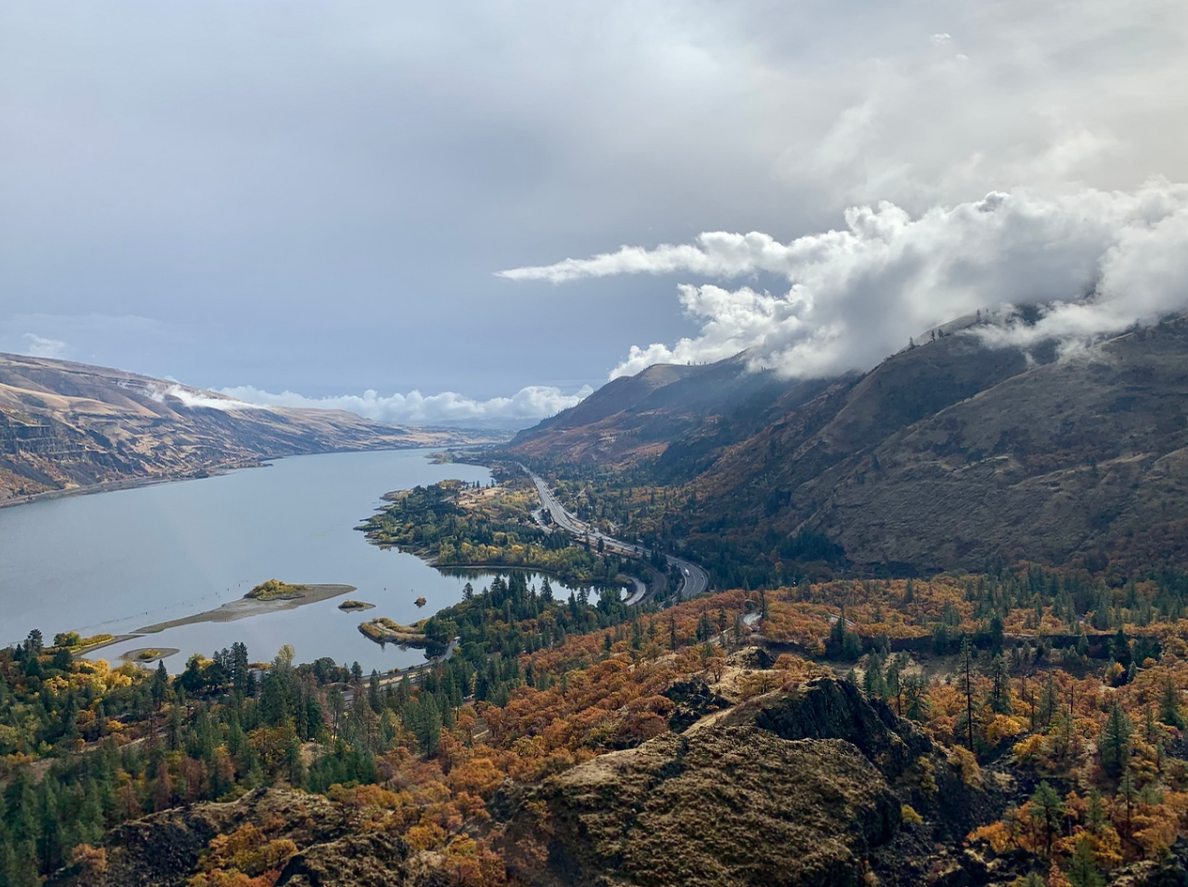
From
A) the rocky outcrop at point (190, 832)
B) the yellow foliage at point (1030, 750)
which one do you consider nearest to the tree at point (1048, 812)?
the yellow foliage at point (1030, 750)

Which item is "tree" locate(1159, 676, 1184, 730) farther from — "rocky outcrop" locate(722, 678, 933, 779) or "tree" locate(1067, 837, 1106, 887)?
"tree" locate(1067, 837, 1106, 887)

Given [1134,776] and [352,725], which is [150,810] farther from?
[1134,776]

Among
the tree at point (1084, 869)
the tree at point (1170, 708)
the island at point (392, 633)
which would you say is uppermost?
the tree at point (1170, 708)

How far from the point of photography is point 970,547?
166m

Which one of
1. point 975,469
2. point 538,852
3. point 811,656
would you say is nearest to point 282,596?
point 811,656

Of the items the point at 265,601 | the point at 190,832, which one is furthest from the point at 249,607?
the point at 190,832

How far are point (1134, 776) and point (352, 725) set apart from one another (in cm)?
7036

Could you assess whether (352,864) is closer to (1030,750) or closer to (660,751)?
(660,751)

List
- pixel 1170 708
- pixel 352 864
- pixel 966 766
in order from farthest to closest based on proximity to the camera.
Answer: pixel 1170 708, pixel 966 766, pixel 352 864

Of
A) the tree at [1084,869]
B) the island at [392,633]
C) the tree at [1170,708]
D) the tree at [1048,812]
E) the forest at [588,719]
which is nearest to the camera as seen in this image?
the tree at [1084,869]

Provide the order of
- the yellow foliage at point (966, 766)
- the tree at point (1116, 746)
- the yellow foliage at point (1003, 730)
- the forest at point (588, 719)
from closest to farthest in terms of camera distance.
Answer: the forest at point (588, 719), the tree at point (1116, 746), the yellow foliage at point (966, 766), the yellow foliage at point (1003, 730)

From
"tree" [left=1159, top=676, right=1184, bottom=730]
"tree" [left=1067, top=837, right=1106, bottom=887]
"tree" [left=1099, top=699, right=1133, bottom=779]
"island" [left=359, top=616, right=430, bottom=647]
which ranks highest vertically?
"tree" [left=1099, top=699, right=1133, bottom=779]

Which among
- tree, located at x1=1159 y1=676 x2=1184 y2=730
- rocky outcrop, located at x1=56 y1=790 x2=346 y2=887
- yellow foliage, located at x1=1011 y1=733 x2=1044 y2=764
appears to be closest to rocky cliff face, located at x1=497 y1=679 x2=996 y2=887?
yellow foliage, located at x1=1011 y1=733 x2=1044 y2=764

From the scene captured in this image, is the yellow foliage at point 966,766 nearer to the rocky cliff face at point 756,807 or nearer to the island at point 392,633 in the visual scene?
the rocky cliff face at point 756,807
